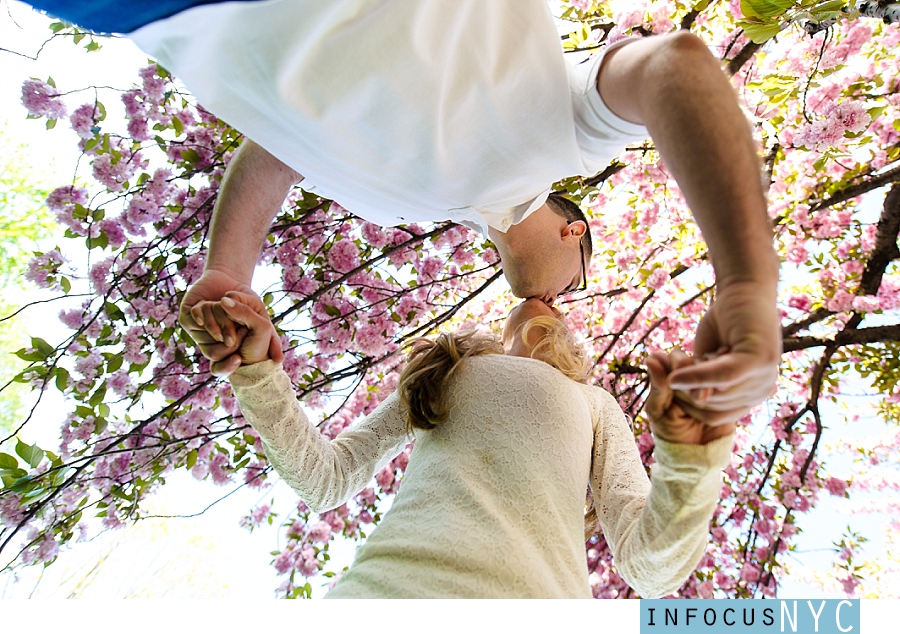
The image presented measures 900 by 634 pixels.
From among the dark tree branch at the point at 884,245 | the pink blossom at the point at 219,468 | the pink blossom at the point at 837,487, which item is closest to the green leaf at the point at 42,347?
the pink blossom at the point at 219,468

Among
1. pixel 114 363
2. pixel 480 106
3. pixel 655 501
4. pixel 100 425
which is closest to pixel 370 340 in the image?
pixel 114 363

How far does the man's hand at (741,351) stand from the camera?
60 cm

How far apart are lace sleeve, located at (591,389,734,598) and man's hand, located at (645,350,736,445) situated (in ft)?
0.05

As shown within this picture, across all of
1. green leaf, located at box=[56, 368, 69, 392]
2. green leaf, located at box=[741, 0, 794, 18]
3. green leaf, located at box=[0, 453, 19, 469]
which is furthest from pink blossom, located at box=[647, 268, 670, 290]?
green leaf, located at box=[0, 453, 19, 469]

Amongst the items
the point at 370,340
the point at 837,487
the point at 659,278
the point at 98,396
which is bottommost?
the point at 98,396

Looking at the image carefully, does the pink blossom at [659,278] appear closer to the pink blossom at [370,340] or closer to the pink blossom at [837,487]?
the pink blossom at [370,340]

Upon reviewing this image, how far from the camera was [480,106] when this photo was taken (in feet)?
2.51

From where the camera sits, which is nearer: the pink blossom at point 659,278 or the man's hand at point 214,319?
the man's hand at point 214,319

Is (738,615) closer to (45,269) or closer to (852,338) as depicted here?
(852,338)

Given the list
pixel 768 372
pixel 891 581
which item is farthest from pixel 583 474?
pixel 891 581

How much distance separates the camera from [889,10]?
5.03 feet

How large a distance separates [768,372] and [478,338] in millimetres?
905

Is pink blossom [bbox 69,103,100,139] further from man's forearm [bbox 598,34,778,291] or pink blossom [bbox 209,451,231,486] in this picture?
man's forearm [bbox 598,34,778,291]

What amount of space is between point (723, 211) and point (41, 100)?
2766mm
